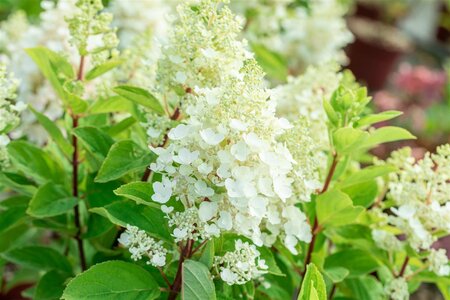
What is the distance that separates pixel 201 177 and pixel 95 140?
29cm

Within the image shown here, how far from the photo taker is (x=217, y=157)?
0.89 meters

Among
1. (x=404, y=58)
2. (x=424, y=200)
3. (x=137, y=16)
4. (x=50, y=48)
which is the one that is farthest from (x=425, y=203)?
(x=404, y=58)

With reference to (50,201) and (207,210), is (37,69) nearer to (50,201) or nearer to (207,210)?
(50,201)

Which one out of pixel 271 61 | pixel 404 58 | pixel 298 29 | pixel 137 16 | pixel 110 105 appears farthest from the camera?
pixel 404 58

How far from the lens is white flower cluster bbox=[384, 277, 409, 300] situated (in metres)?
1.18

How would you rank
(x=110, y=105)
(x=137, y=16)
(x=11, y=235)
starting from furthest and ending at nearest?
(x=137, y=16), (x=11, y=235), (x=110, y=105)

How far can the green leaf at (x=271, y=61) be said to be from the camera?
6.66ft

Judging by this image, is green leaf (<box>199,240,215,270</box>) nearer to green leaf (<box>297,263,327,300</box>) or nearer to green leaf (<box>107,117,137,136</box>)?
green leaf (<box>297,263,327,300</box>)

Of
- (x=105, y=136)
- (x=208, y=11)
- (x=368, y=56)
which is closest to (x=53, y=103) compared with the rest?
(x=105, y=136)

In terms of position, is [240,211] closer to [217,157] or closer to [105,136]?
[217,157]

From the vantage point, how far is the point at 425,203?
45.0 inches

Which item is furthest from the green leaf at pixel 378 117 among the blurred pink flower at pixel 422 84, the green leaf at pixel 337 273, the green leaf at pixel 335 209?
the blurred pink flower at pixel 422 84

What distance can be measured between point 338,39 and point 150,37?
1.17 m

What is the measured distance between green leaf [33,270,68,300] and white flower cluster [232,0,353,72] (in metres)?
1.07
